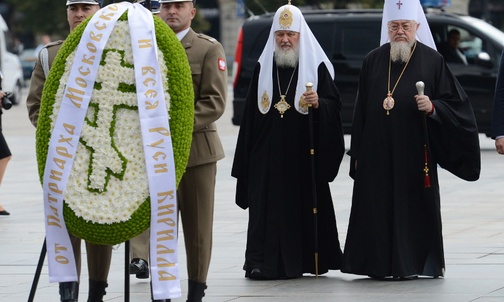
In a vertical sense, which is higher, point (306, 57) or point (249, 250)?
point (306, 57)

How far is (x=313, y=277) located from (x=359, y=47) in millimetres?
11249

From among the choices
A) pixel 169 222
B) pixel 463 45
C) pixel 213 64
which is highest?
pixel 213 64

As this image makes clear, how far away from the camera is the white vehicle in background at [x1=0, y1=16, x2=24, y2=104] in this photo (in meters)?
37.6

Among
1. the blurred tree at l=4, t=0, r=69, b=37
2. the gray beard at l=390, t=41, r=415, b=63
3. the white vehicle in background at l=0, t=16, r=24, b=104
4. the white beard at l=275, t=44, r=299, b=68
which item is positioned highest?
the gray beard at l=390, t=41, r=415, b=63

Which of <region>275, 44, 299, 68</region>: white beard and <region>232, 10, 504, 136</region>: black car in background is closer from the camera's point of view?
<region>275, 44, 299, 68</region>: white beard

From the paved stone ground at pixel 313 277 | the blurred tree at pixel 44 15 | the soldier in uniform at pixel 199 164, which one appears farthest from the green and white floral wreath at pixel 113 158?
the blurred tree at pixel 44 15

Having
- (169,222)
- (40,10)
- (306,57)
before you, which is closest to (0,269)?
(306,57)

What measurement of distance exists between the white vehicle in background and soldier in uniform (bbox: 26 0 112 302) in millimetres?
30080

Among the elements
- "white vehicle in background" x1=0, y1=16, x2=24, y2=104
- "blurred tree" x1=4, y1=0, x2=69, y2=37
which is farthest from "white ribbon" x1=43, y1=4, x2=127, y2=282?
"blurred tree" x1=4, y1=0, x2=69, y2=37

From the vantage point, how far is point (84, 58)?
247 inches

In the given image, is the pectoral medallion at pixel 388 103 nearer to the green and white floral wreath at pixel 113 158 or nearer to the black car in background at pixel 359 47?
the green and white floral wreath at pixel 113 158

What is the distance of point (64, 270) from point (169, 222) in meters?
0.63

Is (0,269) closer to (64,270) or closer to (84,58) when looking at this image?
(64,270)

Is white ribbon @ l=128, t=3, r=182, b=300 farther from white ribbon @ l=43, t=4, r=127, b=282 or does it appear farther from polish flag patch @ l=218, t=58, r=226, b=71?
polish flag patch @ l=218, t=58, r=226, b=71
